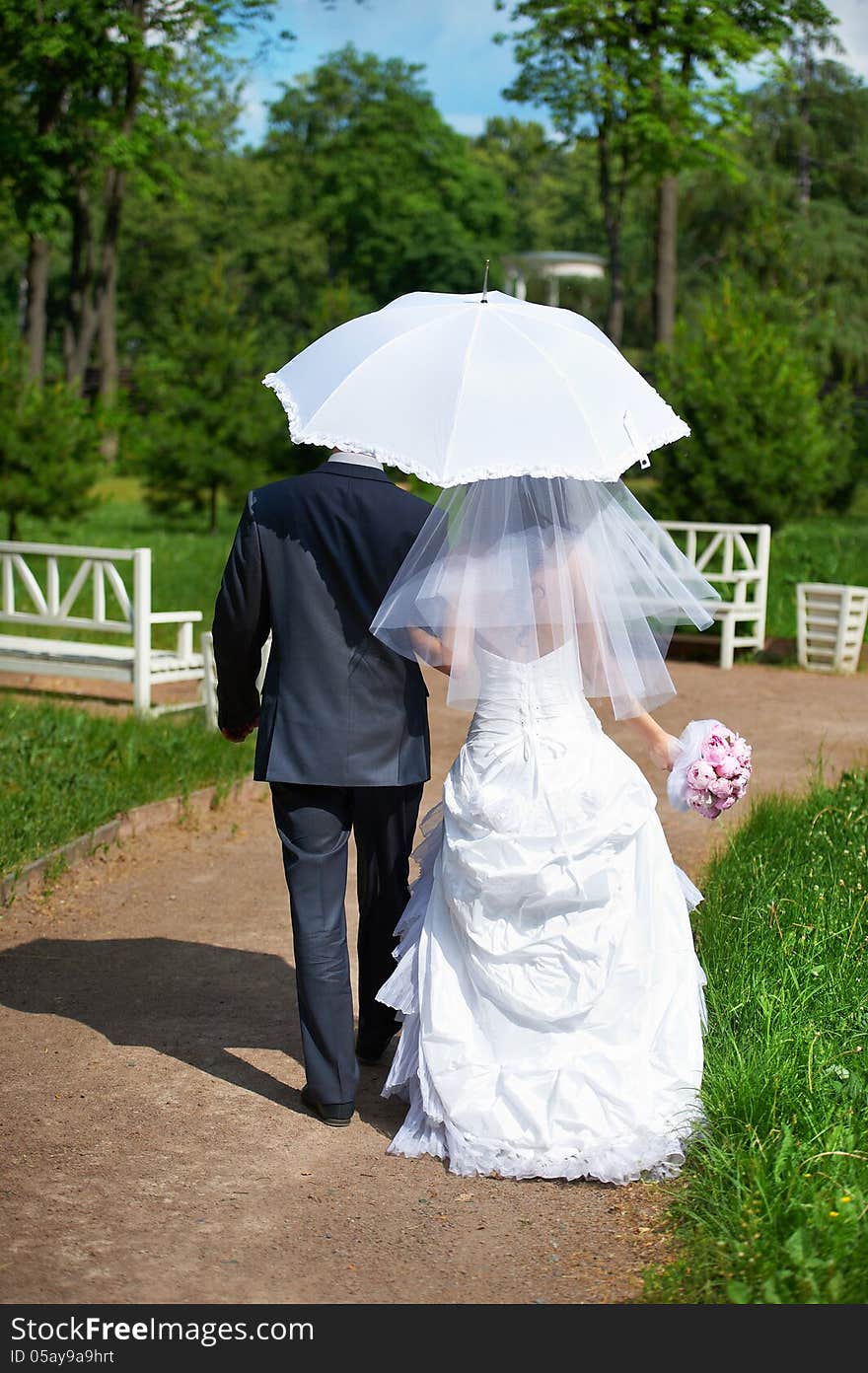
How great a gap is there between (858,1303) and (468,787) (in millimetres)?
1580

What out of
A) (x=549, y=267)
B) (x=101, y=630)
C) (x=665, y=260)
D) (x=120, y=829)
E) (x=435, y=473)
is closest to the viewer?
(x=435, y=473)

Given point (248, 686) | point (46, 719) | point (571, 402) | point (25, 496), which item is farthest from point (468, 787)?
point (25, 496)

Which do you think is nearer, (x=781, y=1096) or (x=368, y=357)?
(x=781, y=1096)

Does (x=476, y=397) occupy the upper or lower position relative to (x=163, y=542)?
upper

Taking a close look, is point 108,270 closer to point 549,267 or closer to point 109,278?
point 109,278

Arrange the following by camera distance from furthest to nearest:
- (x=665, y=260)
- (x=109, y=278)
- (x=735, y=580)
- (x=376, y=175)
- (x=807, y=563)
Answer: (x=376, y=175) < (x=109, y=278) < (x=665, y=260) < (x=807, y=563) < (x=735, y=580)

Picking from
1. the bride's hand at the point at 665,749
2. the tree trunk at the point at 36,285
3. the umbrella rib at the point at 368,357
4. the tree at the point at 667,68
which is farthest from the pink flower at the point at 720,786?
the tree trunk at the point at 36,285

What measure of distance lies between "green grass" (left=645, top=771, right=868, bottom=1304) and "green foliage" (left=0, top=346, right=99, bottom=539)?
1443cm

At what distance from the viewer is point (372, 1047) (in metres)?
4.73

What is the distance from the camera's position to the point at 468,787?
4094 millimetres

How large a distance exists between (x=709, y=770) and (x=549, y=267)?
64.0 m

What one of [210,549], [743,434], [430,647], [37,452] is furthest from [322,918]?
[210,549]

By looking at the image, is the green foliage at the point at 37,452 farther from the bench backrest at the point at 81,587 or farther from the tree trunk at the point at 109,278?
the tree trunk at the point at 109,278

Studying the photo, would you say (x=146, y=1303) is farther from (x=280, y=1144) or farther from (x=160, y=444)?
(x=160, y=444)
